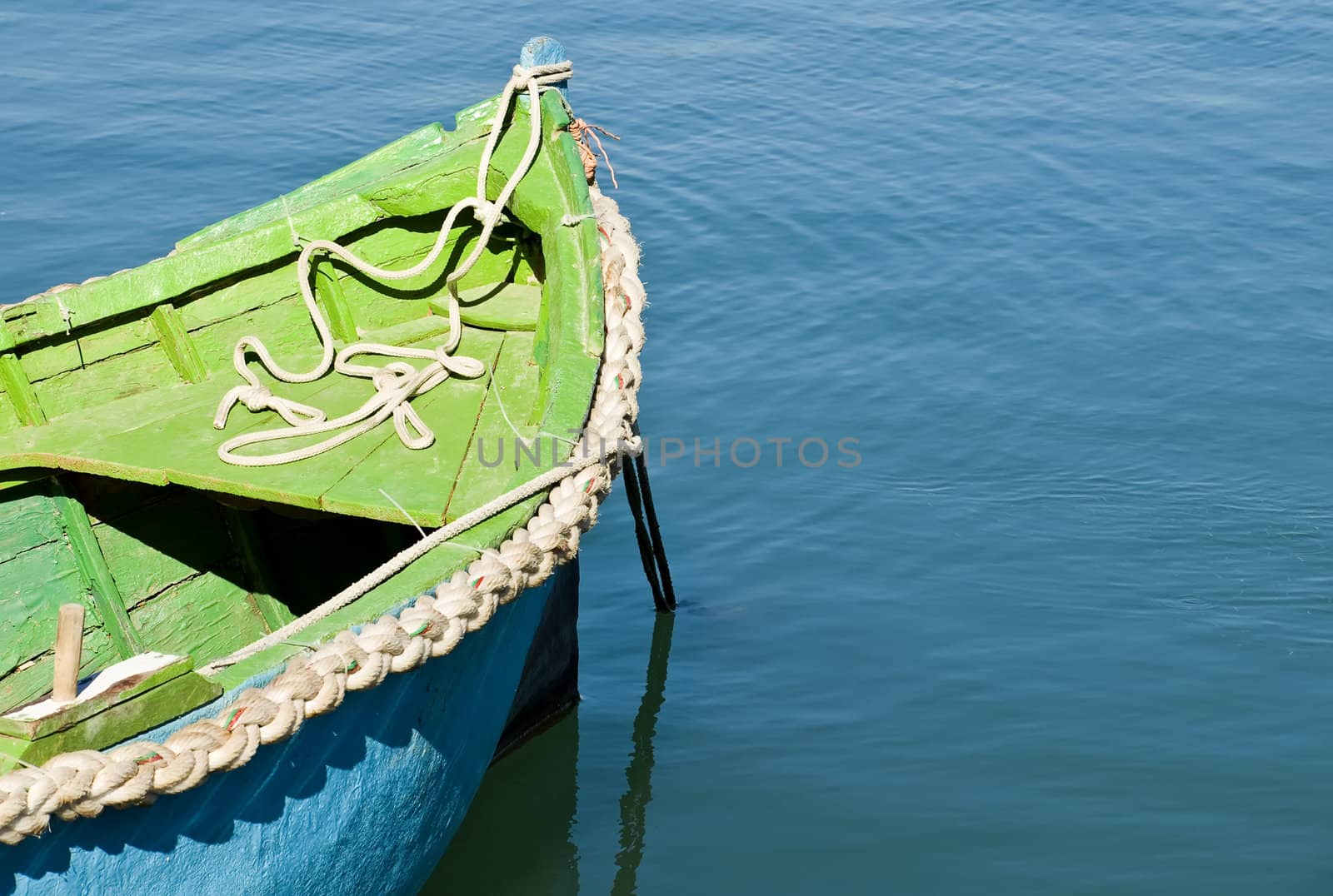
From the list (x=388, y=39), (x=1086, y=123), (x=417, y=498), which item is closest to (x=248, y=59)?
(x=388, y=39)

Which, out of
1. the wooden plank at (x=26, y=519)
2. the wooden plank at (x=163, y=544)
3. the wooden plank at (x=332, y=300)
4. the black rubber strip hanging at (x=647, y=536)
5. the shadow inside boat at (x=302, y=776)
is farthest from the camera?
the black rubber strip hanging at (x=647, y=536)

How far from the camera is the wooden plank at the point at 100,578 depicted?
4.29 m

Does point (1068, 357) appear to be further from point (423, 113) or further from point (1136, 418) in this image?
point (423, 113)

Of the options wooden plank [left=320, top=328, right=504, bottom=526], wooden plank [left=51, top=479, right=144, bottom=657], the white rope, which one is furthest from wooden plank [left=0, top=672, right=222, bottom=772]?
wooden plank [left=51, top=479, right=144, bottom=657]

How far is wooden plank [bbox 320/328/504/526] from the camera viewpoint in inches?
141

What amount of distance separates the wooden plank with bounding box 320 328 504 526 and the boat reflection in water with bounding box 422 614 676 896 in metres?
1.45

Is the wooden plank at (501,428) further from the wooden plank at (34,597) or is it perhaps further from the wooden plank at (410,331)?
the wooden plank at (34,597)

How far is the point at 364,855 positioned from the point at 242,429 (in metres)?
1.46

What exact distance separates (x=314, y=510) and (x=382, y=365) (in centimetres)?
75

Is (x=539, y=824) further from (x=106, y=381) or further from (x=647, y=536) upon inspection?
(x=106, y=381)

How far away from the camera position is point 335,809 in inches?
125

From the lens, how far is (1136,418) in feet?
23.2

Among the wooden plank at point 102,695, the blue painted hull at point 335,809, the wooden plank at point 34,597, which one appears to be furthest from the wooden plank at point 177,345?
the wooden plank at point 102,695

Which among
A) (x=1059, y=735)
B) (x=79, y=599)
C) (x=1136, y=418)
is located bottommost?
(x=1059, y=735)
